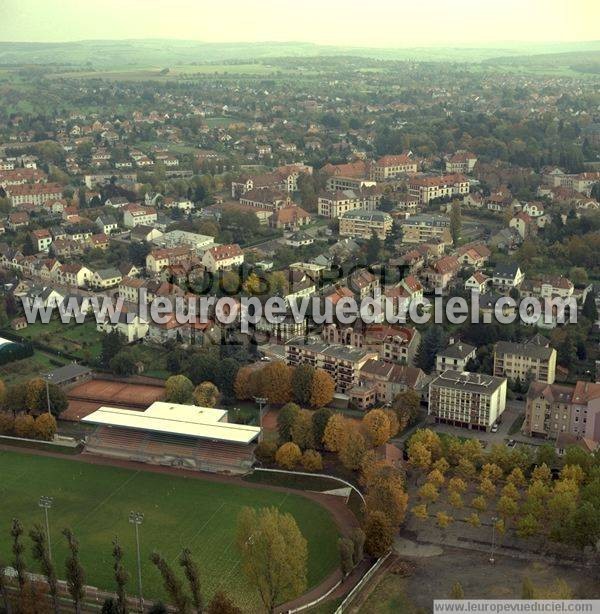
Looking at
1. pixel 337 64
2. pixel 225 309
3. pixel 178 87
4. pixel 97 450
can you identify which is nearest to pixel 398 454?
pixel 97 450

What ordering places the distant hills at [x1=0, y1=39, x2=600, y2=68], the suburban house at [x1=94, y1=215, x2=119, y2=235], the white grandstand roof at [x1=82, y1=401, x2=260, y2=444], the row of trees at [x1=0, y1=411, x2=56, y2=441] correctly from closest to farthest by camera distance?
the white grandstand roof at [x1=82, y1=401, x2=260, y2=444], the row of trees at [x1=0, y1=411, x2=56, y2=441], the suburban house at [x1=94, y1=215, x2=119, y2=235], the distant hills at [x1=0, y1=39, x2=600, y2=68]

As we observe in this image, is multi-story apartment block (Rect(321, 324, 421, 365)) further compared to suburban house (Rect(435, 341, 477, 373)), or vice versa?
multi-story apartment block (Rect(321, 324, 421, 365))

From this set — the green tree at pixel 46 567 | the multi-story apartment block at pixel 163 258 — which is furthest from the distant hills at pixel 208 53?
the green tree at pixel 46 567

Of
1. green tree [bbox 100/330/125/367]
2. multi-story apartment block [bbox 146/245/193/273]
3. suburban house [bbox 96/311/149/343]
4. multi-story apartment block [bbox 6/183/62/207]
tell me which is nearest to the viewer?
green tree [bbox 100/330/125/367]

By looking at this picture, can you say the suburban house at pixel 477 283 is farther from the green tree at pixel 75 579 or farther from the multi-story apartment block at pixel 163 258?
the green tree at pixel 75 579

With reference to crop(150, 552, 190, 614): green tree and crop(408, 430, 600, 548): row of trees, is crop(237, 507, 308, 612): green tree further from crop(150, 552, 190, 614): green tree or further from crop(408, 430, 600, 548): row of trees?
crop(408, 430, 600, 548): row of trees

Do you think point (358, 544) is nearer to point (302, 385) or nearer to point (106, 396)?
point (302, 385)

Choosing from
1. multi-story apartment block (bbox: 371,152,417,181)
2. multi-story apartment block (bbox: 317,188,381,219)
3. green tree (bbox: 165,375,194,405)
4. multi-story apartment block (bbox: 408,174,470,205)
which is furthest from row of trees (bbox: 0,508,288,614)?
multi-story apartment block (bbox: 371,152,417,181)
